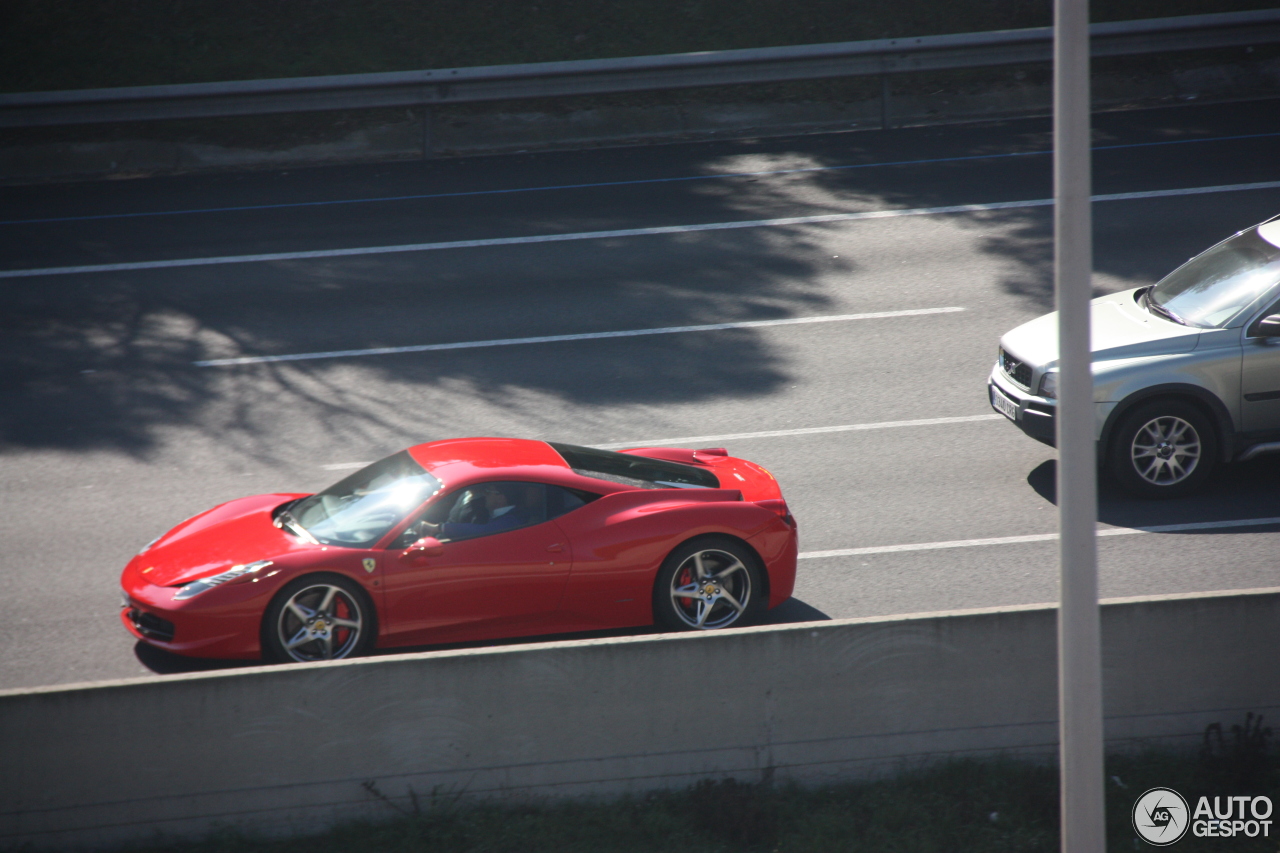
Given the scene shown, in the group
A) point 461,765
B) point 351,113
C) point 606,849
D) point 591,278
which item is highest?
point 351,113

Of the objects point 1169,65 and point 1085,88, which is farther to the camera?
point 1169,65

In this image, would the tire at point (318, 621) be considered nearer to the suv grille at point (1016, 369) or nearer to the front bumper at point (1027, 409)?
the front bumper at point (1027, 409)

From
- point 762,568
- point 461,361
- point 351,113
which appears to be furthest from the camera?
point 351,113

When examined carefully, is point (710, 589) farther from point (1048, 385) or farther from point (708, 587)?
point (1048, 385)

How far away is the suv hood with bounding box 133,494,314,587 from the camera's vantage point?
6762mm

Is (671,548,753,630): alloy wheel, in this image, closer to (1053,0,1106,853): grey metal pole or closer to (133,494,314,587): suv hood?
(133,494,314,587): suv hood

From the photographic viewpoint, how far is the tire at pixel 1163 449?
886 cm

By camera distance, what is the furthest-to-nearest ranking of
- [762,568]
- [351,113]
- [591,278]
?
[351,113]
[591,278]
[762,568]

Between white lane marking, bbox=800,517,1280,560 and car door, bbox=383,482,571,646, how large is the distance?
225 cm

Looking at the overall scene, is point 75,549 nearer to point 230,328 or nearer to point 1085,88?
point 230,328

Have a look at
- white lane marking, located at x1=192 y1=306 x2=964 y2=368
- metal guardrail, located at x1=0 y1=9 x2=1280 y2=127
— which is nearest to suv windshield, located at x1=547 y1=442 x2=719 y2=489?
white lane marking, located at x1=192 y1=306 x2=964 y2=368

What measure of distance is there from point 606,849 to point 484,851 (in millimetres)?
604

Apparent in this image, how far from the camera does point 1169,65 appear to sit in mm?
19500

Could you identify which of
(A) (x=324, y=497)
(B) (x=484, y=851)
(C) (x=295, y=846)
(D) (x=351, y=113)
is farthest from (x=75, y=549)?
(D) (x=351, y=113)
